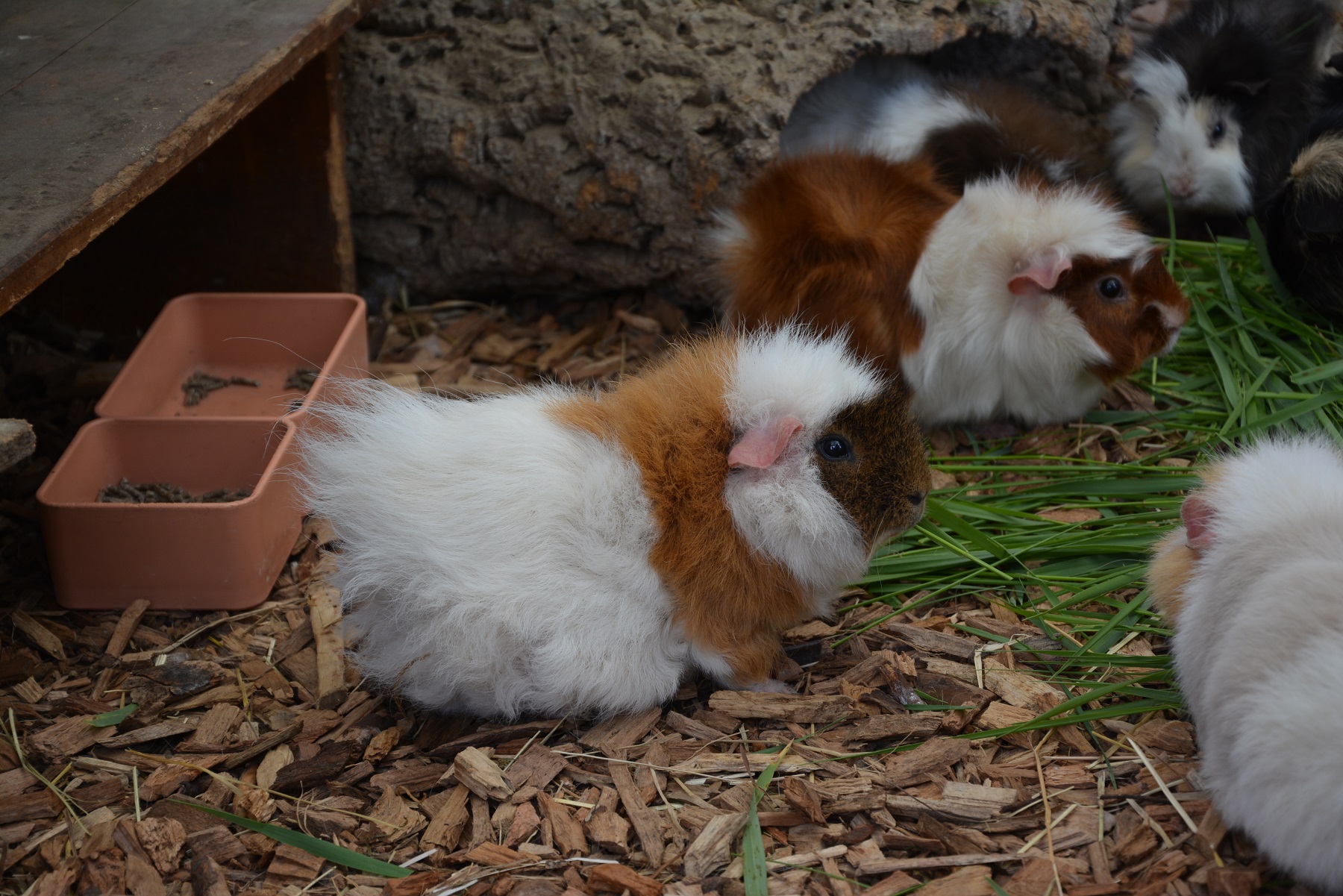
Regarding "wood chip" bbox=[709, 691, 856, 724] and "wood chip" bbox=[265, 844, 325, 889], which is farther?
"wood chip" bbox=[709, 691, 856, 724]

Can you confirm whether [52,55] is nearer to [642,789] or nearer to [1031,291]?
[642,789]

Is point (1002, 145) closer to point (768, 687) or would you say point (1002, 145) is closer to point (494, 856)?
point (768, 687)

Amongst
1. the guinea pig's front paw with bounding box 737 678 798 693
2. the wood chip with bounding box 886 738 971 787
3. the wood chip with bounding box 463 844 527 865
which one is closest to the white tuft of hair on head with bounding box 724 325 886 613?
the guinea pig's front paw with bounding box 737 678 798 693

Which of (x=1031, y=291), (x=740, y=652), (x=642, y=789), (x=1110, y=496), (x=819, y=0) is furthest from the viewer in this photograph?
(x=819, y=0)

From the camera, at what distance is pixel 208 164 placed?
331 centimetres

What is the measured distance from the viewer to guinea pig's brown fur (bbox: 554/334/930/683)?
2.07m

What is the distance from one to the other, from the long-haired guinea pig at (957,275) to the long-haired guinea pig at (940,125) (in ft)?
0.62

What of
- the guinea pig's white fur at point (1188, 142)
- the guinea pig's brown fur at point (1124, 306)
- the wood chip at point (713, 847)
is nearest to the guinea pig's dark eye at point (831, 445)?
the wood chip at point (713, 847)

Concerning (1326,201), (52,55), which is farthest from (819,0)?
(52,55)

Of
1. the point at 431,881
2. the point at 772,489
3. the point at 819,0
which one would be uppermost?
the point at 819,0

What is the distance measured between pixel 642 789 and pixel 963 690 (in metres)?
0.68

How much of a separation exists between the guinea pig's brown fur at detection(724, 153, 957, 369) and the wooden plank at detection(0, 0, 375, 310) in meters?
1.26

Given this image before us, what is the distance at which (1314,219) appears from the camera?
3047mm

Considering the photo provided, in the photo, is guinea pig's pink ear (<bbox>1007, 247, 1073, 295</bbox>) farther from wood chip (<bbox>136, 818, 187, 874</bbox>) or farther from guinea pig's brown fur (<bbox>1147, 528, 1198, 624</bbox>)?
wood chip (<bbox>136, 818, 187, 874</bbox>)
